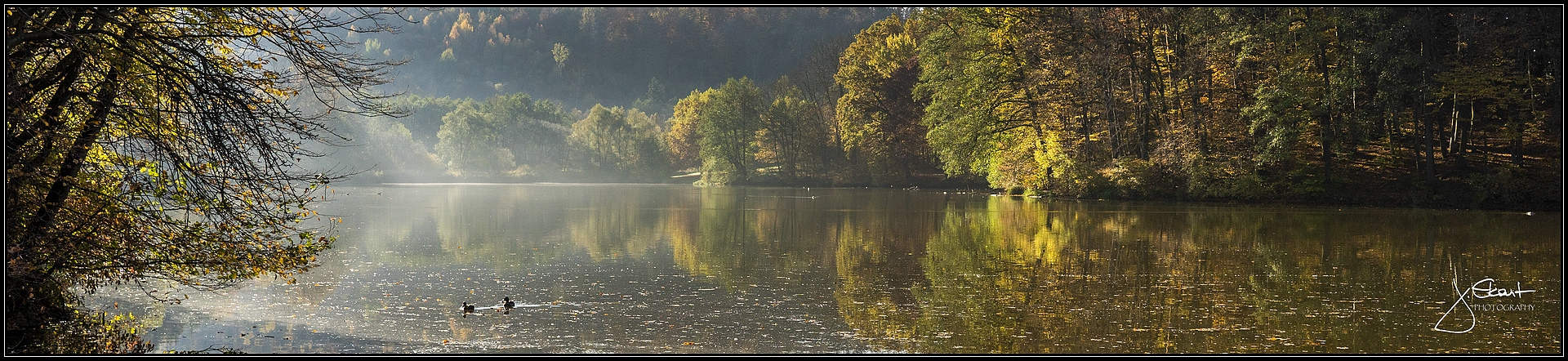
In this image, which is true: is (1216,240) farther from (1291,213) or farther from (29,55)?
(29,55)

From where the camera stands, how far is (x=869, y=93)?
58344 millimetres

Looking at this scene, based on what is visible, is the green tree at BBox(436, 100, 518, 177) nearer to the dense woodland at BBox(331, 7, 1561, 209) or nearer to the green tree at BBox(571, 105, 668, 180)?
the green tree at BBox(571, 105, 668, 180)

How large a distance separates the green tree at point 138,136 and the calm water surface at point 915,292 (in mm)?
1178

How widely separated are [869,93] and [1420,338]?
49.6 m

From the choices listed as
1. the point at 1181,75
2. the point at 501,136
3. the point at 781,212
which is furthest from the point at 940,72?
the point at 501,136

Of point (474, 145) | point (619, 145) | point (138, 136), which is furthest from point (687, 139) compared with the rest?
point (138, 136)

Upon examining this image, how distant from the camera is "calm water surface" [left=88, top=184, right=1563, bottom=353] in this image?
30.7ft

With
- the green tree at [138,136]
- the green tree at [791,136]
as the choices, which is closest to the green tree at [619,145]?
the green tree at [791,136]

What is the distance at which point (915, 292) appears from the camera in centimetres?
1259

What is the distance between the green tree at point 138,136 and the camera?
772cm

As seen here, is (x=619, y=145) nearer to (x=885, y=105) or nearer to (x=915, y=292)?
(x=885, y=105)

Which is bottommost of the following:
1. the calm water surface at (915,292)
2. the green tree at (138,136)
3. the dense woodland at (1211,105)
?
the calm water surface at (915,292)

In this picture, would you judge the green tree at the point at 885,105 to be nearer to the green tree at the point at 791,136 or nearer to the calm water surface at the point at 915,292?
the green tree at the point at 791,136

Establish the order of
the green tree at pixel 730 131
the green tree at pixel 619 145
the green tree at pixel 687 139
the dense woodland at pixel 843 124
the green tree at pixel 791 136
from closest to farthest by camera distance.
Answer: the dense woodland at pixel 843 124 < the green tree at pixel 791 136 < the green tree at pixel 730 131 < the green tree at pixel 687 139 < the green tree at pixel 619 145
